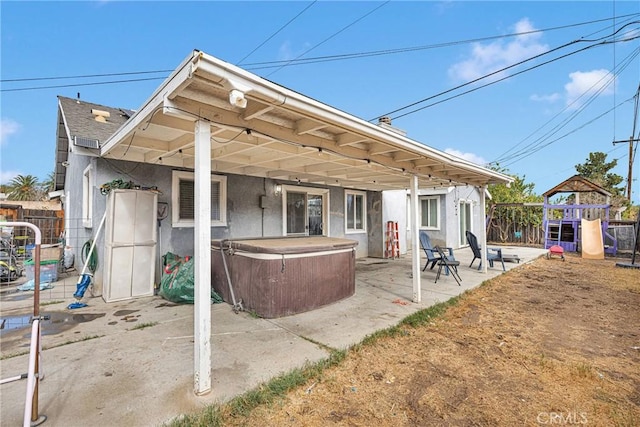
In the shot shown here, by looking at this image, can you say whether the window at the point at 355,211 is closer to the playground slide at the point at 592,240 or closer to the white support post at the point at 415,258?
the white support post at the point at 415,258

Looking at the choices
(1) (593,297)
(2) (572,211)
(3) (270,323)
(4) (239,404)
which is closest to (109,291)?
(3) (270,323)

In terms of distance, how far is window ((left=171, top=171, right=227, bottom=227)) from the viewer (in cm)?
583

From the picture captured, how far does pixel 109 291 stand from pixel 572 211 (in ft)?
54.3

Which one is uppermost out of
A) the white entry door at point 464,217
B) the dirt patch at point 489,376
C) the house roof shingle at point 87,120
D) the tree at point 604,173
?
the tree at point 604,173

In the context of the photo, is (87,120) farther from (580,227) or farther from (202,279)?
(580,227)

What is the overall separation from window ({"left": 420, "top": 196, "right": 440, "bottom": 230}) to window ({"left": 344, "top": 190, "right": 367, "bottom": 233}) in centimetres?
379

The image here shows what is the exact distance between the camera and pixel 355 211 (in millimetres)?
9984

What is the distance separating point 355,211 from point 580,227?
29.9 feet

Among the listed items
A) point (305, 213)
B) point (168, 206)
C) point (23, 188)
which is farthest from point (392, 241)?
point (23, 188)

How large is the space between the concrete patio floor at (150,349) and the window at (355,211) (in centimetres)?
440

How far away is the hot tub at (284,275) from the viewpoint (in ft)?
13.4

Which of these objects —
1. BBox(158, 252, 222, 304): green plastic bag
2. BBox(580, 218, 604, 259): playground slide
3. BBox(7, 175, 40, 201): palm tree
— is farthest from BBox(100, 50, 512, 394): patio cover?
BBox(7, 175, 40, 201): palm tree

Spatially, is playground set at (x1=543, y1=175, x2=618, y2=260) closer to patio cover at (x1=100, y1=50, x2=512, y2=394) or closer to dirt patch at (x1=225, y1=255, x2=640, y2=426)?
dirt patch at (x1=225, y1=255, x2=640, y2=426)

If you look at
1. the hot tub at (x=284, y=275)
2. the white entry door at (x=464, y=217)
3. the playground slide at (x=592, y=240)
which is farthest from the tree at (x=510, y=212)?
the hot tub at (x=284, y=275)
